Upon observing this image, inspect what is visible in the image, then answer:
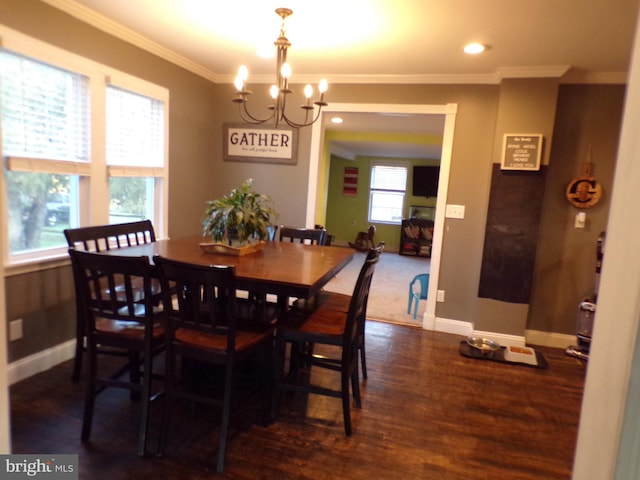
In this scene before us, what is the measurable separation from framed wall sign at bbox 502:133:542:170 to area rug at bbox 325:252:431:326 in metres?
1.73

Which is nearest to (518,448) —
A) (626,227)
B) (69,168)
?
(626,227)

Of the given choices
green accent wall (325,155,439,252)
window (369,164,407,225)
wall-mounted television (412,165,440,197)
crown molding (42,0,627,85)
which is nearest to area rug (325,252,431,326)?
green accent wall (325,155,439,252)

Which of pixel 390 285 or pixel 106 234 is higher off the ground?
pixel 106 234

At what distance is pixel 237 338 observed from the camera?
77.7 inches

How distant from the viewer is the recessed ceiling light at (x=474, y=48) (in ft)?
9.25

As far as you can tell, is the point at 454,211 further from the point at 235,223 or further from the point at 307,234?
the point at 235,223

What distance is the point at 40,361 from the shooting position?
258 cm

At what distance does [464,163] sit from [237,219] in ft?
7.51

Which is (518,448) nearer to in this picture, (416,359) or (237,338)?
(416,359)

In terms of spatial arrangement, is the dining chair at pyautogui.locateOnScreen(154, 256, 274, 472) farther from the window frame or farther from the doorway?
the window frame

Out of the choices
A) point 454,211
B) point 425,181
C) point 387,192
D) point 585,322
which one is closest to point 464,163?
point 454,211

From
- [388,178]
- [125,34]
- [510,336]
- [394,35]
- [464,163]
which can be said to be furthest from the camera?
Result: [388,178]

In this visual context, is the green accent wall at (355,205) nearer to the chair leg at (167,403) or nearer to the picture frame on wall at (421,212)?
the picture frame on wall at (421,212)

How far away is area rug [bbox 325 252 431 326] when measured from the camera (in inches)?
169
